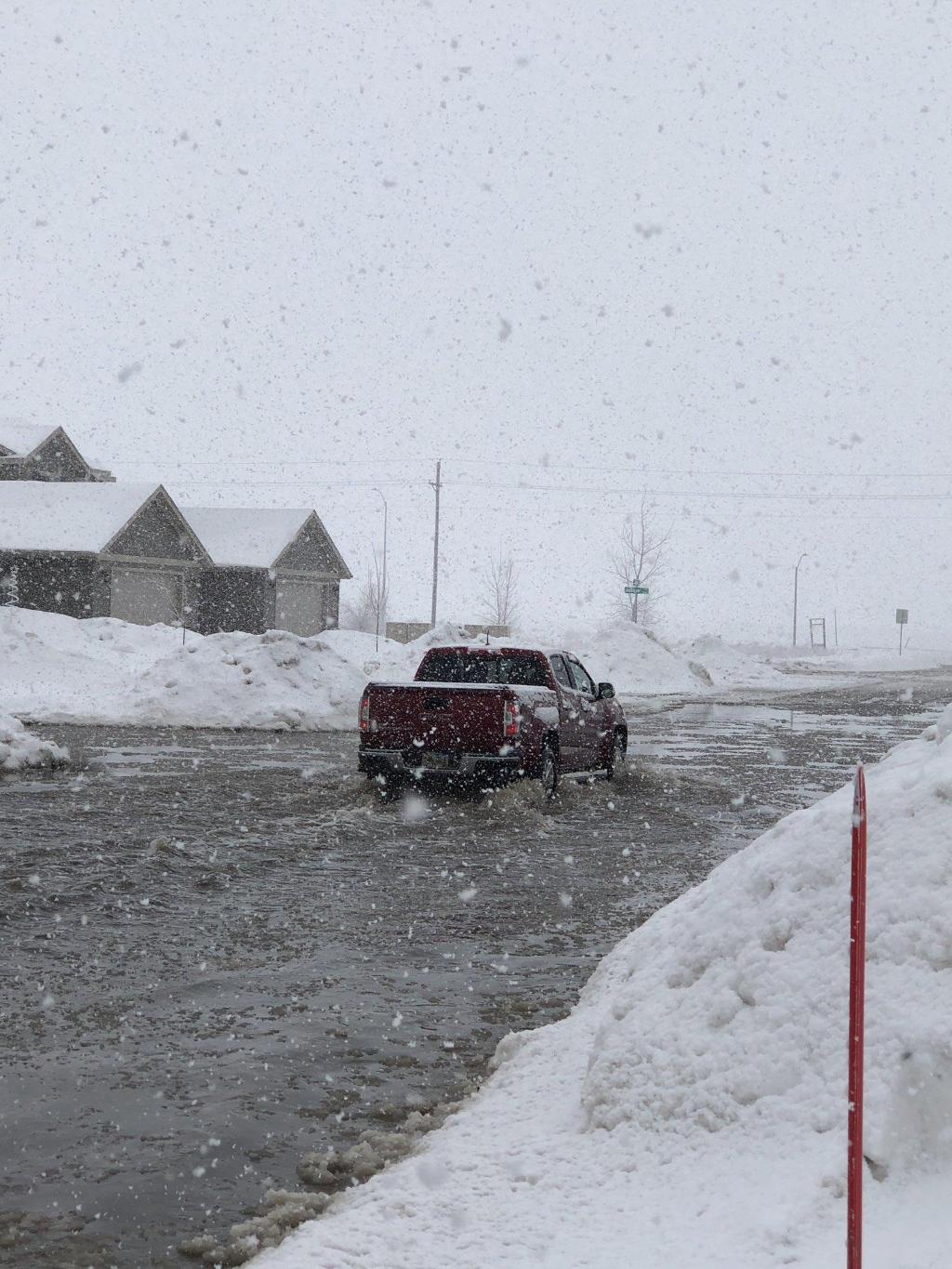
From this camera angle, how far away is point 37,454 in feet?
172

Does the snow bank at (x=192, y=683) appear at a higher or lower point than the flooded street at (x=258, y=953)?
higher

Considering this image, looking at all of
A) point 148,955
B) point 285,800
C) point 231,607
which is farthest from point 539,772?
point 231,607

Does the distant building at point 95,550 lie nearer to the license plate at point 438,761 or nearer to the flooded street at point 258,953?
the flooded street at point 258,953

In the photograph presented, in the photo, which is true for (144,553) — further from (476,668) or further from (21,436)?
(476,668)

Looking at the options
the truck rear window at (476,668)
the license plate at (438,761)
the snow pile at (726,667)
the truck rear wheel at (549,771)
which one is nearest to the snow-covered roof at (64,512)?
the snow pile at (726,667)

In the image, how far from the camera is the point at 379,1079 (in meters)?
5.34

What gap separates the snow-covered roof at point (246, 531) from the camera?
54844mm

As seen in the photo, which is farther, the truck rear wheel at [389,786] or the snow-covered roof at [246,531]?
the snow-covered roof at [246,531]

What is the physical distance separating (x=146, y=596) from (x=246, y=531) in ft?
32.4

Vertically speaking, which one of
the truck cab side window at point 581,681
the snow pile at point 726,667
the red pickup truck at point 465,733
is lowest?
the snow pile at point 726,667

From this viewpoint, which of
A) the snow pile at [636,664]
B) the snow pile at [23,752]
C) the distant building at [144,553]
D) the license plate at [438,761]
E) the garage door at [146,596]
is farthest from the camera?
the garage door at [146,596]

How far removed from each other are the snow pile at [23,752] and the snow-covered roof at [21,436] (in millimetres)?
38437

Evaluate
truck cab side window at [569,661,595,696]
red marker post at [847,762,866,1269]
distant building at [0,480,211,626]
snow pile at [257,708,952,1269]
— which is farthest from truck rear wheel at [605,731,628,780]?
distant building at [0,480,211,626]

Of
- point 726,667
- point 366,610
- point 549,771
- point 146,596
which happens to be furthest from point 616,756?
point 366,610
